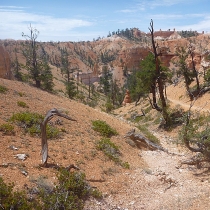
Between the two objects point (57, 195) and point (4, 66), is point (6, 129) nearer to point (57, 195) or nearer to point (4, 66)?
point (57, 195)

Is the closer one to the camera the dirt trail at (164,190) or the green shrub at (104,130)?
the dirt trail at (164,190)

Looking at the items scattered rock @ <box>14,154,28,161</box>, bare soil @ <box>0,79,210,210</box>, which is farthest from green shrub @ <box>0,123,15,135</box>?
scattered rock @ <box>14,154,28,161</box>

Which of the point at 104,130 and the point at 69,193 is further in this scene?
the point at 104,130

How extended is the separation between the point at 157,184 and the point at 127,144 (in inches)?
196

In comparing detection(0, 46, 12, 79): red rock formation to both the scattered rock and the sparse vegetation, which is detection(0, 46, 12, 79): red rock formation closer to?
the scattered rock

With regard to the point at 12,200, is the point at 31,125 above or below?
above

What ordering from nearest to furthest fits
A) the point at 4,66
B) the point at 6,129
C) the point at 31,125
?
the point at 6,129 → the point at 31,125 → the point at 4,66

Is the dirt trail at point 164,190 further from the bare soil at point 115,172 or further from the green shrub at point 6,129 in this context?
the green shrub at point 6,129

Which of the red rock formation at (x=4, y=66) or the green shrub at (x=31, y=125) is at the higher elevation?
the red rock formation at (x=4, y=66)

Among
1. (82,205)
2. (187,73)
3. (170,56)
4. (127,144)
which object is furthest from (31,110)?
(170,56)

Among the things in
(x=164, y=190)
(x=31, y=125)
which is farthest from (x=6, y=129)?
(x=164, y=190)

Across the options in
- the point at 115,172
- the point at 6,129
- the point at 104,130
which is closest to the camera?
the point at 115,172

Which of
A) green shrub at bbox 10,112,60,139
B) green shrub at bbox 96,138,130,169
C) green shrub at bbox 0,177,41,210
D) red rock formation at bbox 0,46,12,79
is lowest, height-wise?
green shrub at bbox 96,138,130,169

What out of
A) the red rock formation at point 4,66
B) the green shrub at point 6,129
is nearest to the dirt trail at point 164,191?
the green shrub at point 6,129
